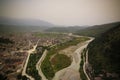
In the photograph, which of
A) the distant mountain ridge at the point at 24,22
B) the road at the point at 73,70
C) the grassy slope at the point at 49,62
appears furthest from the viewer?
the distant mountain ridge at the point at 24,22

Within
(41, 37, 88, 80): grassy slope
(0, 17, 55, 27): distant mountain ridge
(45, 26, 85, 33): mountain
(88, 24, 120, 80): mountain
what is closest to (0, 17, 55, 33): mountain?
(0, 17, 55, 27): distant mountain ridge

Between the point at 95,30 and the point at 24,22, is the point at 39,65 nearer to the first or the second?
the point at 24,22

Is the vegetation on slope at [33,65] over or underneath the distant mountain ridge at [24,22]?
underneath

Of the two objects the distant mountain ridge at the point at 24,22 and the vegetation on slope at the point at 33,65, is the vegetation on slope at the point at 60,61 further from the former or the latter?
the distant mountain ridge at the point at 24,22

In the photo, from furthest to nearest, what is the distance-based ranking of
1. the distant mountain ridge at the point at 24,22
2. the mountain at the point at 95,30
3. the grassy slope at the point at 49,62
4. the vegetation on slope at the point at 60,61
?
the mountain at the point at 95,30 < the distant mountain ridge at the point at 24,22 < the vegetation on slope at the point at 60,61 < the grassy slope at the point at 49,62

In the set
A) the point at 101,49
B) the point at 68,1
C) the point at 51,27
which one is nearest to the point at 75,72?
the point at 101,49

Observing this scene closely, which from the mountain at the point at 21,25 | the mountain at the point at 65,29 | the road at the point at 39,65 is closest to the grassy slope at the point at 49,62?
the road at the point at 39,65

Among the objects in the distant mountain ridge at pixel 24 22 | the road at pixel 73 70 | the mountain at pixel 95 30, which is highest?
the distant mountain ridge at pixel 24 22

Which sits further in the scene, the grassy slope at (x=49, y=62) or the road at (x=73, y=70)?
the grassy slope at (x=49, y=62)
